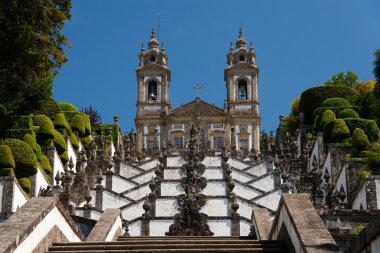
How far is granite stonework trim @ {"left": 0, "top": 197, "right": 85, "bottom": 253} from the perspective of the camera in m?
8.61

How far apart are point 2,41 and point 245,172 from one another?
22.1 m

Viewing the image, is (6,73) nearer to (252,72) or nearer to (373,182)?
(373,182)

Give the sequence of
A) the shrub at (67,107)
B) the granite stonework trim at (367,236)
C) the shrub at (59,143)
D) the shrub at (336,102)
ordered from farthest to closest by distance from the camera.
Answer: the shrub at (67,107)
the shrub at (336,102)
the shrub at (59,143)
the granite stonework trim at (367,236)

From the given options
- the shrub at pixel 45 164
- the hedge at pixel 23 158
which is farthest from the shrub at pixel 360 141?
the shrub at pixel 45 164

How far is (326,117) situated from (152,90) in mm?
26137

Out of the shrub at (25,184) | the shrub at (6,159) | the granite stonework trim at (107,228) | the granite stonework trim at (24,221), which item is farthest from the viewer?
the shrub at (25,184)

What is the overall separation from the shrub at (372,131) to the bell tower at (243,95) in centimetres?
2291

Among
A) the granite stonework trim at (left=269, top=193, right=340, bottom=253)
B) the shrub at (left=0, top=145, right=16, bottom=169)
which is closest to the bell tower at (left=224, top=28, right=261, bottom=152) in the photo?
the shrub at (left=0, top=145, right=16, bottom=169)

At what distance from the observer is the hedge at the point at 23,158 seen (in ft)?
93.6

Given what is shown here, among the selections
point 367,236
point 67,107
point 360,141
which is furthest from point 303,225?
point 67,107

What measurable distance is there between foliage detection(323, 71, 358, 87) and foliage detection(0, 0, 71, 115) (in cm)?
4100

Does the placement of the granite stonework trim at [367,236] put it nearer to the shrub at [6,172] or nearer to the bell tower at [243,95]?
the shrub at [6,172]

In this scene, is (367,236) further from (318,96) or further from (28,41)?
(318,96)

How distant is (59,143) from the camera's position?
3559cm
